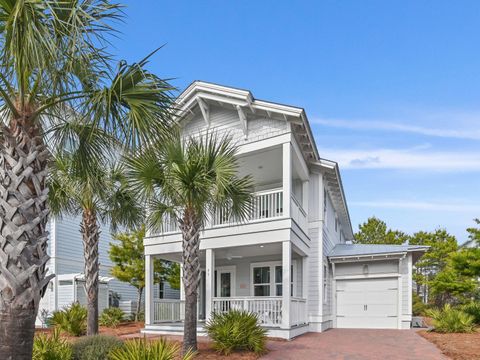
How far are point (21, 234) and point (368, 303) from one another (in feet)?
54.7

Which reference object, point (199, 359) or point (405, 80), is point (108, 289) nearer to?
point (199, 359)

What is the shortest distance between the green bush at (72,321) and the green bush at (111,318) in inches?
119

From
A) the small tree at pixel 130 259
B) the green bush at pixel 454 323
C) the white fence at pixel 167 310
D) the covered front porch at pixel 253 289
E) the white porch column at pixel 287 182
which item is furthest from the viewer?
the small tree at pixel 130 259

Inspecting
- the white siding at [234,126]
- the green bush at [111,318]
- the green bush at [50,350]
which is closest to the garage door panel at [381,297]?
the white siding at [234,126]

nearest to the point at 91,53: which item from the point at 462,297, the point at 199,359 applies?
the point at 199,359

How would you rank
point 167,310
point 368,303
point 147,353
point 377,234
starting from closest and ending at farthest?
1. point 147,353
2. point 167,310
3. point 368,303
4. point 377,234

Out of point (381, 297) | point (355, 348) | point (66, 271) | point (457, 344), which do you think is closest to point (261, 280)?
point (381, 297)

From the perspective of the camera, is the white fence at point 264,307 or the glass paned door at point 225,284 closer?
the white fence at point 264,307

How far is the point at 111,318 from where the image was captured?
62.8 ft

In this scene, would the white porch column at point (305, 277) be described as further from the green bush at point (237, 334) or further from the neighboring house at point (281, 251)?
the green bush at point (237, 334)

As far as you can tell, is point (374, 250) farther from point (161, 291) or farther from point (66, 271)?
point (66, 271)

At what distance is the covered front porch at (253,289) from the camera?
42.9 ft

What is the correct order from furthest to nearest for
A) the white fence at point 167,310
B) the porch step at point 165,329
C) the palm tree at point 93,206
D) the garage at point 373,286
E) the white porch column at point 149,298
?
the garage at point 373,286 → the white fence at point 167,310 → the white porch column at point 149,298 → the porch step at point 165,329 → the palm tree at point 93,206

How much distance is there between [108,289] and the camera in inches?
955
